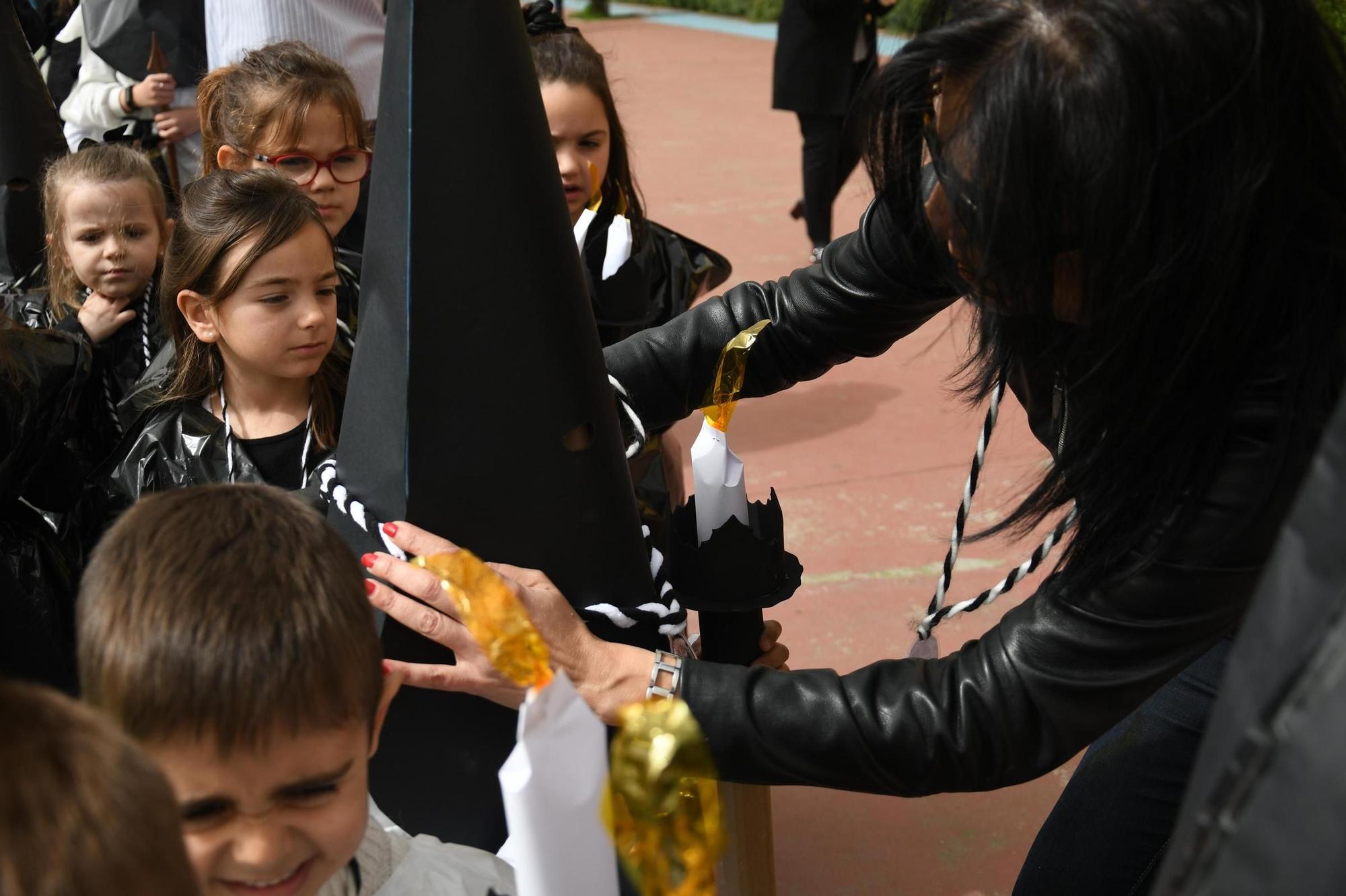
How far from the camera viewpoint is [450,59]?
1.26 m

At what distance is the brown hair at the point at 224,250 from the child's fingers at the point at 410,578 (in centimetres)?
90

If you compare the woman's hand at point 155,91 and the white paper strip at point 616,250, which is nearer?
the white paper strip at point 616,250

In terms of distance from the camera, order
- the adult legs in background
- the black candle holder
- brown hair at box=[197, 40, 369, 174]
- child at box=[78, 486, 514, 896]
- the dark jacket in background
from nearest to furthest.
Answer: child at box=[78, 486, 514, 896], the black candle holder, the adult legs in background, brown hair at box=[197, 40, 369, 174], the dark jacket in background

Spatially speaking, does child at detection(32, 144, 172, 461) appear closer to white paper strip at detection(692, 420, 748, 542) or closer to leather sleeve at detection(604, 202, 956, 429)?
leather sleeve at detection(604, 202, 956, 429)

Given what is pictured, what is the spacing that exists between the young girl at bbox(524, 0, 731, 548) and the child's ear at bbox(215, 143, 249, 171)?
0.64m

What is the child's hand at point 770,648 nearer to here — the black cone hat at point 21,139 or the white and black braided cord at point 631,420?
the white and black braided cord at point 631,420

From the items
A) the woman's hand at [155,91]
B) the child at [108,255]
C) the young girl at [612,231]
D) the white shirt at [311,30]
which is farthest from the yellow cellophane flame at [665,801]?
the woman's hand at [155,91]

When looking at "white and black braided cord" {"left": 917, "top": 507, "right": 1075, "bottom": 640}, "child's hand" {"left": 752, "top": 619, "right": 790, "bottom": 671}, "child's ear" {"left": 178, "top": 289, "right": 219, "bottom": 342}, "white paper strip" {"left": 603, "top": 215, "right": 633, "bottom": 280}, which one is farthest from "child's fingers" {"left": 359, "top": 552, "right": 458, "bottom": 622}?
"white paper strip" {"left": 603, "top": 215, "right": 633, "bottom": 280}

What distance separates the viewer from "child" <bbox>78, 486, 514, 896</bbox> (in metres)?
1.10

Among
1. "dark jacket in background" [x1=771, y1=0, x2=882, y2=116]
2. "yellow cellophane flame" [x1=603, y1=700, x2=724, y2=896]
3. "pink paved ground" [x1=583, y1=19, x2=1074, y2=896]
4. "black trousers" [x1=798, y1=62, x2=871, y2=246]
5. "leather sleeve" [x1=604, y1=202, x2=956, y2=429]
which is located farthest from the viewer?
"black trousers" [x1=798, y1=62, x2=871, y2=246]

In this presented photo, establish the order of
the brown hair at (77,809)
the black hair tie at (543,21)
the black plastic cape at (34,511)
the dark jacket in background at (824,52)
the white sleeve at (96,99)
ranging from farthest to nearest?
the dark jacket in background at (824,52) < the white sleeve at (96,99) < the black hair tie at (543,21) < the black plastic cape at (34,511) < the brown hair at (77,809)

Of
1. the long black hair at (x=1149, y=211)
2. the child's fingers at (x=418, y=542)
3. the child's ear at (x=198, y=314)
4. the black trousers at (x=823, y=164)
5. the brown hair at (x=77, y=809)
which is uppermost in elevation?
the long black hair at (x=1149, y=211)

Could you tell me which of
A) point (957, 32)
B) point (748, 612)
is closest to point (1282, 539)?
point (957, 32)

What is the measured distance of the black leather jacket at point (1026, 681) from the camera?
4.51ft
